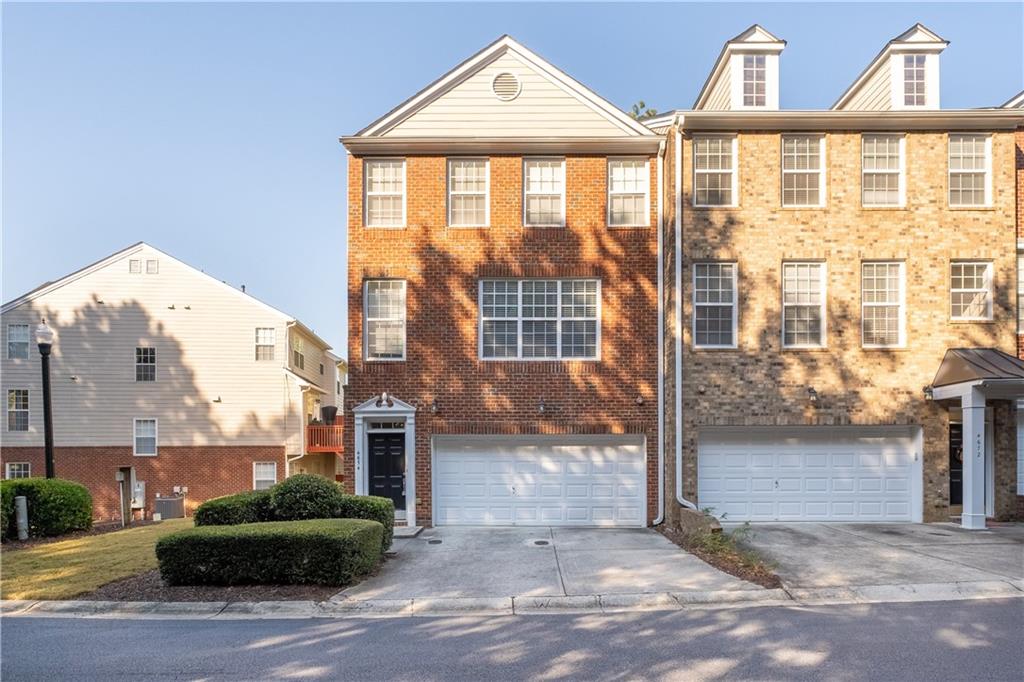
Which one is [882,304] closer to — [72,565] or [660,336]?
[660,336]

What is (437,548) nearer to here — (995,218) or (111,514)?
(995,218)

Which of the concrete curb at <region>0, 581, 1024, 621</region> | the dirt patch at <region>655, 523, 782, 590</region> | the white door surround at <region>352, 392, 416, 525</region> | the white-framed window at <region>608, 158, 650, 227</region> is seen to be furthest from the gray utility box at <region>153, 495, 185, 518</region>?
the white-framed window at <region>608, 158, 650, 227</region>

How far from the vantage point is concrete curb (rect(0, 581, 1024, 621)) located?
830 centimetres

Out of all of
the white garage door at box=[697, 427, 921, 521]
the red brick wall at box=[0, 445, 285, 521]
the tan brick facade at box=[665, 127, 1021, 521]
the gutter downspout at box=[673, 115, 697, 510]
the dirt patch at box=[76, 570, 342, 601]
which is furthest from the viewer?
the red brick wall at box=[0, 445, 285, 521]

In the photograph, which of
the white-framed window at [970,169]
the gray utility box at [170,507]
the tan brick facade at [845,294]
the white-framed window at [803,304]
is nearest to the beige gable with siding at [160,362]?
the gray utility box at [170,507]

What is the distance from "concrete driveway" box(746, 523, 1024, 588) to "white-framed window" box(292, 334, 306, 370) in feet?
61.3

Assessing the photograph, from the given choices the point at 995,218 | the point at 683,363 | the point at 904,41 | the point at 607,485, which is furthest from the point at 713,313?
the point at 904,41

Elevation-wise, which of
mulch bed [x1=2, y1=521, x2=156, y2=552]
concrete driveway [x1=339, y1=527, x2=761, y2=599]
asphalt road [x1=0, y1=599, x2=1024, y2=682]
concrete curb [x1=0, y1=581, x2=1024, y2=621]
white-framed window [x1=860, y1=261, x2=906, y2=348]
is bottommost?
mulch bed [x1=2, y1=521, x2=156, y2=552]

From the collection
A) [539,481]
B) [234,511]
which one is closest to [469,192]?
[539,481]

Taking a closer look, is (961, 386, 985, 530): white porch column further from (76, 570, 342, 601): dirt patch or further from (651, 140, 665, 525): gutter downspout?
(76, 570, 342, 601): dirt patch

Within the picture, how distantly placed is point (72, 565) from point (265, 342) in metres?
14.4

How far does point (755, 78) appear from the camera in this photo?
15156 mm

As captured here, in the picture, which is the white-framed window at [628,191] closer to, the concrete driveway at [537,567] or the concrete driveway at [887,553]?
the concrete driveway at [537,567]

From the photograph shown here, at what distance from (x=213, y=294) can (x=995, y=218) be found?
24.7 meters
